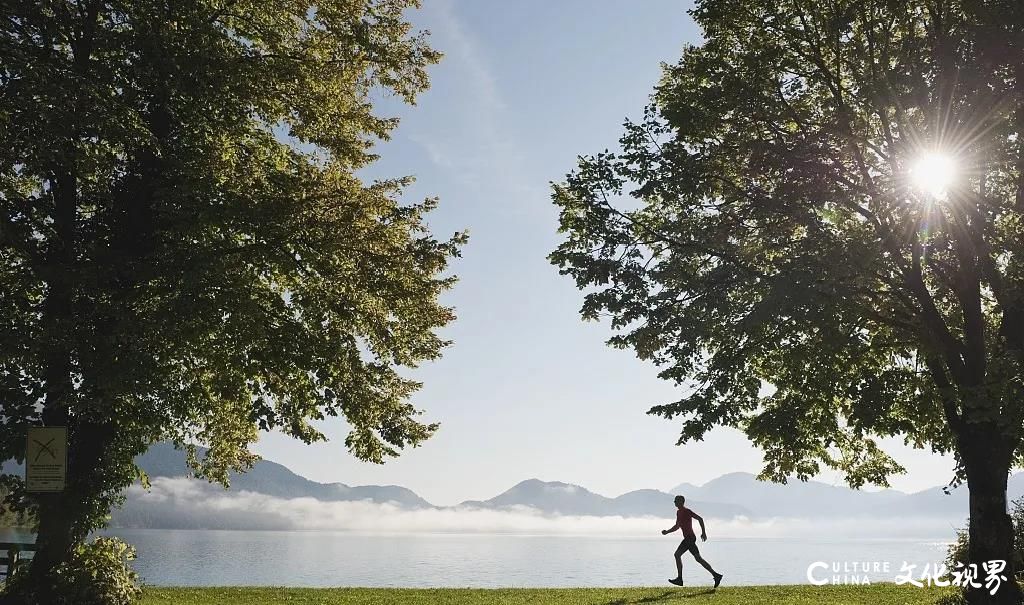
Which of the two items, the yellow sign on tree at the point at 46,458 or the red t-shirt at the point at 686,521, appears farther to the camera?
the red t-shirt at the point at 686,521

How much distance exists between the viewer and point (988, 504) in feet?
55.2

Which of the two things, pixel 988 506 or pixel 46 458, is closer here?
pixel 46 458

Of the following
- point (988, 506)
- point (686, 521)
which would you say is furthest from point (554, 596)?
point (988, 506)

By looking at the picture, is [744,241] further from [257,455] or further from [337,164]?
[257,455]

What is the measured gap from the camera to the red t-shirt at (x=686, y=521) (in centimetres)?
2021

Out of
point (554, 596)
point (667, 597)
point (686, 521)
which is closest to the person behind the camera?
point (667, 597)

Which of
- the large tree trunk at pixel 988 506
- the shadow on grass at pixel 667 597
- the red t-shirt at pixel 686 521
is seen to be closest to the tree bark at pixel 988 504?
the large tree trunk at pixel 988 506

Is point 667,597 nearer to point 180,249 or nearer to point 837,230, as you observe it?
point 837,230

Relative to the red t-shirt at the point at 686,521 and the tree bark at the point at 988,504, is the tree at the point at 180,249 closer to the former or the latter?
the red t-shirt at the point at 686,521

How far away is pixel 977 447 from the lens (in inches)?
672

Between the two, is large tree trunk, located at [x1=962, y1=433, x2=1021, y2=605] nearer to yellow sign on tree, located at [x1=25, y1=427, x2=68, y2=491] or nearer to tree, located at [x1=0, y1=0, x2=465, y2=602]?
tree, located at [x1=0, y1=0, x2=465, y2=602]

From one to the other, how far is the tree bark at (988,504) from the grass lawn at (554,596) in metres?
2.04

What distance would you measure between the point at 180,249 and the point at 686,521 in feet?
50.9

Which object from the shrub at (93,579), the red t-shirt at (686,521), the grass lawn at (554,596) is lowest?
the grass lawn at (554,596)
